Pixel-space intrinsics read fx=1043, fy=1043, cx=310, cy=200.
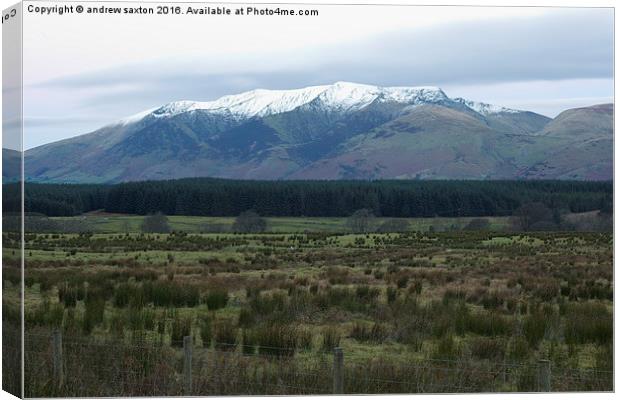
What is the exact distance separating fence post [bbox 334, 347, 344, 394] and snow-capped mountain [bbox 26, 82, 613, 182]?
3.91 meters

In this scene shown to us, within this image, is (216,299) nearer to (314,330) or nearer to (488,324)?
(314,330)

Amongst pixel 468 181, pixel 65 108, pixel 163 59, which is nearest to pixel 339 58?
pixel 163 59

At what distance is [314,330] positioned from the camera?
14.2m

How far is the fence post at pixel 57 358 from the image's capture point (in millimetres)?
10672

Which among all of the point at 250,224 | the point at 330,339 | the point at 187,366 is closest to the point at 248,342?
the point at 330,339

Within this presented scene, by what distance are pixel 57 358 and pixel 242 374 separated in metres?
1.94

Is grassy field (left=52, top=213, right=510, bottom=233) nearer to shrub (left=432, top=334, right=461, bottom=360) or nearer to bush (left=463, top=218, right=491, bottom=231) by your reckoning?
bush (left=463, top=218, right=491, bottom=231)

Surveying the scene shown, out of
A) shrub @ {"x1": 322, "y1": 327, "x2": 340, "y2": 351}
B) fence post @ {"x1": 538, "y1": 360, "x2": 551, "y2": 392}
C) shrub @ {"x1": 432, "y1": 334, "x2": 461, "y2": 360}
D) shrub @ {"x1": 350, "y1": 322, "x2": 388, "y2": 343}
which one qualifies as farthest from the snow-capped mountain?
shrub @ {"x1": 322, "y1": 327, "x2": 340, "y2": 351}

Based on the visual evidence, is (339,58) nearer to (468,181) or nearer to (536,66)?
(536,66)

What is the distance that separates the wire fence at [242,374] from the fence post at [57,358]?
10 millimetres

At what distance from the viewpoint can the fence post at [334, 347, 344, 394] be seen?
10.8 metres

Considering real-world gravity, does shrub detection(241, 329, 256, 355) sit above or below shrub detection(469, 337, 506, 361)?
above

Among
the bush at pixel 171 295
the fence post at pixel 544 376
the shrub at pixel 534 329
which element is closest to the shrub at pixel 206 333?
the bush at pixel 171 295

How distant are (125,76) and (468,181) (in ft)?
28.6
